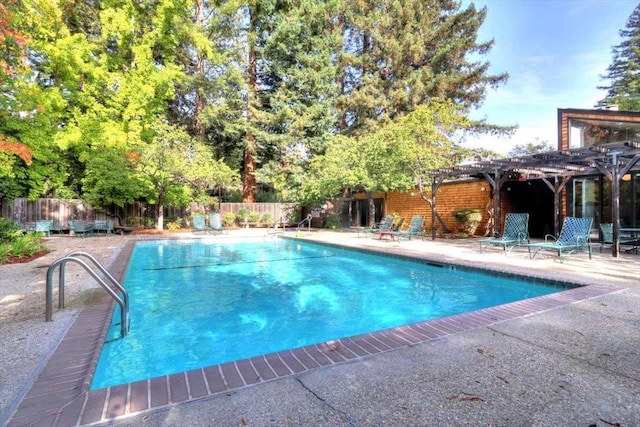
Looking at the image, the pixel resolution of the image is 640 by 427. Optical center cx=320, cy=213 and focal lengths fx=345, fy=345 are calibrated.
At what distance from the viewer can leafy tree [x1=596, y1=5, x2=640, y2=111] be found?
28.3 m

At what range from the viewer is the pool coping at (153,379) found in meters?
1.96

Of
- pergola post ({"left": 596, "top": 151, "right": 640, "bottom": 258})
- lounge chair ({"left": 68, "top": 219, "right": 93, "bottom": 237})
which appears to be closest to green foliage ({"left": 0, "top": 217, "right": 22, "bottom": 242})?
lounge chair ({"left": 68, "top": 219, "right": 93, "bottom": 237})

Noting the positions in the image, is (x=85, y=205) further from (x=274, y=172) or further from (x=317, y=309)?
(x=317, y=309)

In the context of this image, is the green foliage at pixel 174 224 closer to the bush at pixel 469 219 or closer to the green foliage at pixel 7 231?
the green foliage at pixel 7 231

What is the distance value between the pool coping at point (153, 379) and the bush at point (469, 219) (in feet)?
32.2

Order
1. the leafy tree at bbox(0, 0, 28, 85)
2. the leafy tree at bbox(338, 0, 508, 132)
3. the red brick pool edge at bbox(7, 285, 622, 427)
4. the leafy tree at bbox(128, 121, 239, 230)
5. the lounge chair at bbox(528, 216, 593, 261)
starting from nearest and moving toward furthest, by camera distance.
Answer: the red brick pool edge at bbox(7, 285, 622, 427) < the leafy tree at bbox(0, 0, 28, 85) < the lounge chair at bbox(528, 216, 593, 261) < the leafy tree at bbox(128, 121, 239, 230) < the leafy tree at bbox(338, 0, 508, 132)

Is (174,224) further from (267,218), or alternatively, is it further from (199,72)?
(199,72)

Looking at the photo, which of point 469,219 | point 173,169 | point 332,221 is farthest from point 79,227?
point 469,219

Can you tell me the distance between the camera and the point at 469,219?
13.0 m

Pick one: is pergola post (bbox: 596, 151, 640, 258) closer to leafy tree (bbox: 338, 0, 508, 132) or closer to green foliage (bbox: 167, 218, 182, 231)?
leafy tree (bbox: 338, 0, 508, 132)

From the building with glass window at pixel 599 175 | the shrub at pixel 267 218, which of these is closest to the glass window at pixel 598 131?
the building with glass window at pixel 599 175

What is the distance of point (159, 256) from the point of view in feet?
32.8

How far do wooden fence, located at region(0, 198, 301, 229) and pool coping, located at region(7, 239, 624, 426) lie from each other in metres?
15.7

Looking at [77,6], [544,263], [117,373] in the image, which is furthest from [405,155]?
[77,6]
